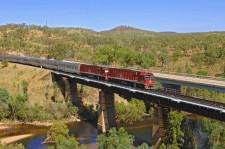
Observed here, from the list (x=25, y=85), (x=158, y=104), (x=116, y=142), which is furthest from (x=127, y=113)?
(x=25, y=85)

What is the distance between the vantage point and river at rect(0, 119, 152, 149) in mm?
49969

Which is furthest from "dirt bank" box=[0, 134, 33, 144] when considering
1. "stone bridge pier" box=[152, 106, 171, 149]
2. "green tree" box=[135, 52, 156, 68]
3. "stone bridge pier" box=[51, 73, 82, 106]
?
"green tree" box=[135, 52, 156, 68]

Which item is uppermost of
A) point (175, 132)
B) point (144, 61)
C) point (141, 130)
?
point (144, 61)

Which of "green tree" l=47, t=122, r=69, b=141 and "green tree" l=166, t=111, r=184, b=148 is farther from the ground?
"green tree" l=166, t=111, r=184, b=148

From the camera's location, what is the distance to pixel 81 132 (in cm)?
5578

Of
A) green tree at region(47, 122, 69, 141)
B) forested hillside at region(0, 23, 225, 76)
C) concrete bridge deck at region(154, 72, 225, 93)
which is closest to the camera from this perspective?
concrete bridge deck at region(154, 72, 225, 93)

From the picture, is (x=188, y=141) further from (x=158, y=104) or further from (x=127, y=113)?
(x=127, y=113)

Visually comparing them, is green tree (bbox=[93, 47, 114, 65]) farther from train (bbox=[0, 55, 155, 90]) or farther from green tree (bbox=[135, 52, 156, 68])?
train (bbox=[0, 55, 155, 90])

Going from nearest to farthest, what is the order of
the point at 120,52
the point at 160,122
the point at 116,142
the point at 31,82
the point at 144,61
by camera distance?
the point at 116,142 → the point at 160,122 → the point at 31,82 → the point at 144,61 → the point at 120,52

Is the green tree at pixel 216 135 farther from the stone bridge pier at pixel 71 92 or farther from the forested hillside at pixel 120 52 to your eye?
the forested hillside at pixel 120 52

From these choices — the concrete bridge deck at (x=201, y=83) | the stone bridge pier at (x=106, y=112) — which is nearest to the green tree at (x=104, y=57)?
the stone bridge pier at (x=106, y=112)

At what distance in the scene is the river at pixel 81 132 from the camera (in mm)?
49969

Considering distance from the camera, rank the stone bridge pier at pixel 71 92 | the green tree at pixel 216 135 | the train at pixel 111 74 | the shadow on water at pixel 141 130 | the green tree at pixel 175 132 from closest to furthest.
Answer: the green tree at pixel 175 132 → the green tree at pixel 216 135 → the train at pixel 111 74 → the shadow on water at pixel 141 130 → the stone bridge pier at pixel 71 92

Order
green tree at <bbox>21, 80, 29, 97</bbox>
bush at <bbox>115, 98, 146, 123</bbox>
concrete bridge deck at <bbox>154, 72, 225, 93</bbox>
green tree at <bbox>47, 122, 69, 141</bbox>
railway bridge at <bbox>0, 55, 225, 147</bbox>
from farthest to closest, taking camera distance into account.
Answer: green tree at <bbox>21, 80, 29, 97</bbox> → bush at <bbox>115, 98, 146, 123</bbox> → green tree at <bbox>47, 122, 69, 141</bbox> → concrete bridge deck at <bbox>154, 72, 225, 93</bbox> → railway bridge at <bbox>0, 55, 225, 147</bbox>
